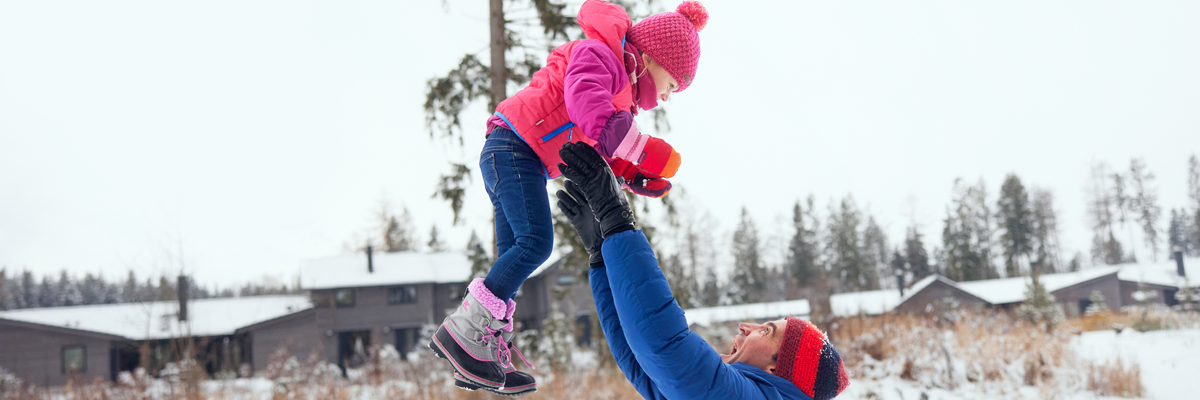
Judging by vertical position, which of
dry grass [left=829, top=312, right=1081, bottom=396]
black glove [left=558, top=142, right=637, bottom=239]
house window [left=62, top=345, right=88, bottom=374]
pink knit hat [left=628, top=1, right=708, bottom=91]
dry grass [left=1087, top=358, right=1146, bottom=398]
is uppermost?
pink knit hat [left=628, top=1, right=708, bottom=91]

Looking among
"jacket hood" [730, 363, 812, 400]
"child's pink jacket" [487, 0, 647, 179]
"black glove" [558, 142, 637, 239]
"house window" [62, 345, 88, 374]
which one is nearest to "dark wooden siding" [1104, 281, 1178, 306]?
"jacket hood" [730, 363, 812, 400]

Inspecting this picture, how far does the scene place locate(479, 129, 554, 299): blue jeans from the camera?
1.73 m

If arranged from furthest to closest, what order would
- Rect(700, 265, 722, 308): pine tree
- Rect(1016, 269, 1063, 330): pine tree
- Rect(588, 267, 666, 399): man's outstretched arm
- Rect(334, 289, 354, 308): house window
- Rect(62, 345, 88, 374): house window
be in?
Rect(700, 265, 722, 308): pine tree → Rect(334, 289, 354, 308): house window → Rect(62, 345, 88, 374): house window → Rect(1016, 269, 1063, 330): pine tree → Rect(588, 267, 666, 399): man's outstretched arm

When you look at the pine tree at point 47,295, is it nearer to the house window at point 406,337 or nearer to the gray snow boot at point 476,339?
the house window at point 406,337

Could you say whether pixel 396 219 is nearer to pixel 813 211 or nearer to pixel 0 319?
pixel 0 319

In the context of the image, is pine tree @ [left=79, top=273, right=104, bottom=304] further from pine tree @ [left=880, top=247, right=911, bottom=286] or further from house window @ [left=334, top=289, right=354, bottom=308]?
pine tree @ [left=880, top=247, right=911, bottom=286]

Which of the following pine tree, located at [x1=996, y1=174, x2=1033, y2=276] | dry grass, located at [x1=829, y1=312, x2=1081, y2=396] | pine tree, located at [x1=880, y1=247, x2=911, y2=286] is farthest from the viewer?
pine tree, located at [x1=880, y1=247, x2=911, y2=286]

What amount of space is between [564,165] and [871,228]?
175 ft

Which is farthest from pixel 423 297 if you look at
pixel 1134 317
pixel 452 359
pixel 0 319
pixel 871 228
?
pixel 871 228

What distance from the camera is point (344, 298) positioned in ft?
93.5

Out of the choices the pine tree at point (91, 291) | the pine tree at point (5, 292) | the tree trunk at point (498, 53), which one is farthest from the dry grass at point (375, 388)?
the pine tree at point (91, 291)

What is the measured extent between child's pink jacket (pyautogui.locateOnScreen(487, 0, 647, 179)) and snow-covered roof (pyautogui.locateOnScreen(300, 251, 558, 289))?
25.6m

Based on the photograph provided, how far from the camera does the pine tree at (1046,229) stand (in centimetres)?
4569

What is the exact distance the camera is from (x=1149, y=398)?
699cm
